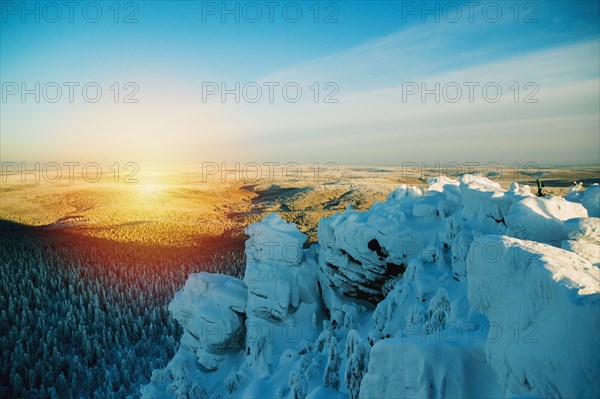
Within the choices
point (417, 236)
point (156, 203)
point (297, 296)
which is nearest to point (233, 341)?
point (297, 296)

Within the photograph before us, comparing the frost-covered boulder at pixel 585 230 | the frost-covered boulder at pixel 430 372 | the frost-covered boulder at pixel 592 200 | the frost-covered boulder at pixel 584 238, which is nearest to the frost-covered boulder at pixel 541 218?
the frost-covered boulder at pixel 584 238

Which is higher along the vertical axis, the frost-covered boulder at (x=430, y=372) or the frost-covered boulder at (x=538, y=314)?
the frost-covered boulder at (x=538, y=314)

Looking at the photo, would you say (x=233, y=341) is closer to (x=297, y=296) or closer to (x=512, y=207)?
(x=297, y=296)

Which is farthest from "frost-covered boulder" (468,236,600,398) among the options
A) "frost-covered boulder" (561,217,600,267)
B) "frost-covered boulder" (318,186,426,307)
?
"frost-covered boulder" (318,186,426,307)

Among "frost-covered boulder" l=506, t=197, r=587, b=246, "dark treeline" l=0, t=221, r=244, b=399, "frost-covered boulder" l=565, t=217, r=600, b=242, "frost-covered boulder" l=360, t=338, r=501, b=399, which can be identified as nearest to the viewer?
"frost-covered boulder" l=360, t=338, r=501, b=399

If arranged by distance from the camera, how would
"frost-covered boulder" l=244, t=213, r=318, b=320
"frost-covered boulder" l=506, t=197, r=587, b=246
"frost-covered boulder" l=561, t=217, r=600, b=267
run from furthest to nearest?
"frost-covered boulder" l=244, t=213, r=318, b=320 < "frost-covered boulder" l=506, t=197, r=587, b=246 < "frost-covered boulder" l=561, t=217, r=600, b=267

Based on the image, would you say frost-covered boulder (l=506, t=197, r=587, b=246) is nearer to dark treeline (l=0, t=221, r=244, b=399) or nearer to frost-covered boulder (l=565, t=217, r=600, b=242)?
frost-covered boulder (l=565, t=217, r=600, b=242)

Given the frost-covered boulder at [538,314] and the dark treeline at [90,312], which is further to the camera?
the dark treeline at [90,312]

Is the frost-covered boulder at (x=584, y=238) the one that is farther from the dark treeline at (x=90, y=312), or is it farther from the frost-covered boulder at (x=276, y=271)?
the dark treeline at (x=90, y=312)
